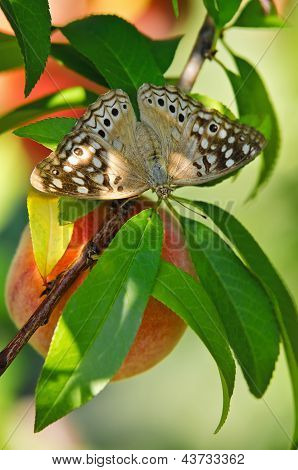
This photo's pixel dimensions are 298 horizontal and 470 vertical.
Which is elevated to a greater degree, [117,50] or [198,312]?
[117,50]

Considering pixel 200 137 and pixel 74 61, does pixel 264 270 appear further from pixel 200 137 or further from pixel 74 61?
pixel 74 61

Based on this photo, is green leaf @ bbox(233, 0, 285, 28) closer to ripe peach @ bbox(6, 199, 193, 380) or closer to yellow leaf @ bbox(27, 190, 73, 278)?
ripe peach @ bbox(6, 199, 193, 380)

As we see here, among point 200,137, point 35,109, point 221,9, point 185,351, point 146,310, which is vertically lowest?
point 185,351

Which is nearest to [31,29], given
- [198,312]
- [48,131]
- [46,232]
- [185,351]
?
[48,131]

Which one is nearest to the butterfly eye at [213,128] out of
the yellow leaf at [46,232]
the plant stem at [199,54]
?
the plant stem at [199,54]

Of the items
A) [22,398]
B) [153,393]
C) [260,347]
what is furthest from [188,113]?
[153,393]

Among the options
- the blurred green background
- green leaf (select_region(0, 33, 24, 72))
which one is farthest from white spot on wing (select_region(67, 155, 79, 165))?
the blurred green background
